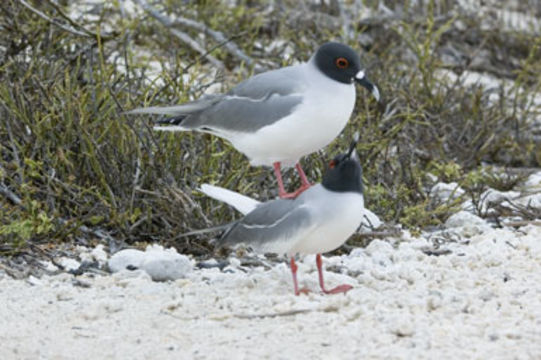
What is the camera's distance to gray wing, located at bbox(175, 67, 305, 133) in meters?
3.82

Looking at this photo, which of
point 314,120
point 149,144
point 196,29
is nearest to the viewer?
point 314,120

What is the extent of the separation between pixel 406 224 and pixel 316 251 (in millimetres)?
1337

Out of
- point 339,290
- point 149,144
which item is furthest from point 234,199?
point 149,144

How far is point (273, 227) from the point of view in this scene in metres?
3.60

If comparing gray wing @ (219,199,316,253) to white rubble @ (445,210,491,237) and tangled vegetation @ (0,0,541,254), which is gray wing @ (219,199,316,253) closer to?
tangled vegetation @ (0,0,541,254)

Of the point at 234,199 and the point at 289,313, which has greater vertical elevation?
the point at 234,199

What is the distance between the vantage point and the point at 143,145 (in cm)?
457

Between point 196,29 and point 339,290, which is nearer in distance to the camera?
point 339,290

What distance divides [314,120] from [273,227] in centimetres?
43

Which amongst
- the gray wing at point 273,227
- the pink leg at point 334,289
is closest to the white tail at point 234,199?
the gray wing at point 273,227

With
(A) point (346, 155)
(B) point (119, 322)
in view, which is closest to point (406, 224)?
(A) point (346, 155)

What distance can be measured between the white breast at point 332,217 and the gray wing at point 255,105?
1.47ft

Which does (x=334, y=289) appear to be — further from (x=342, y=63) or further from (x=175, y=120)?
(x=175, y=120)

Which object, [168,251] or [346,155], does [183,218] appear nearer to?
[168,251]
